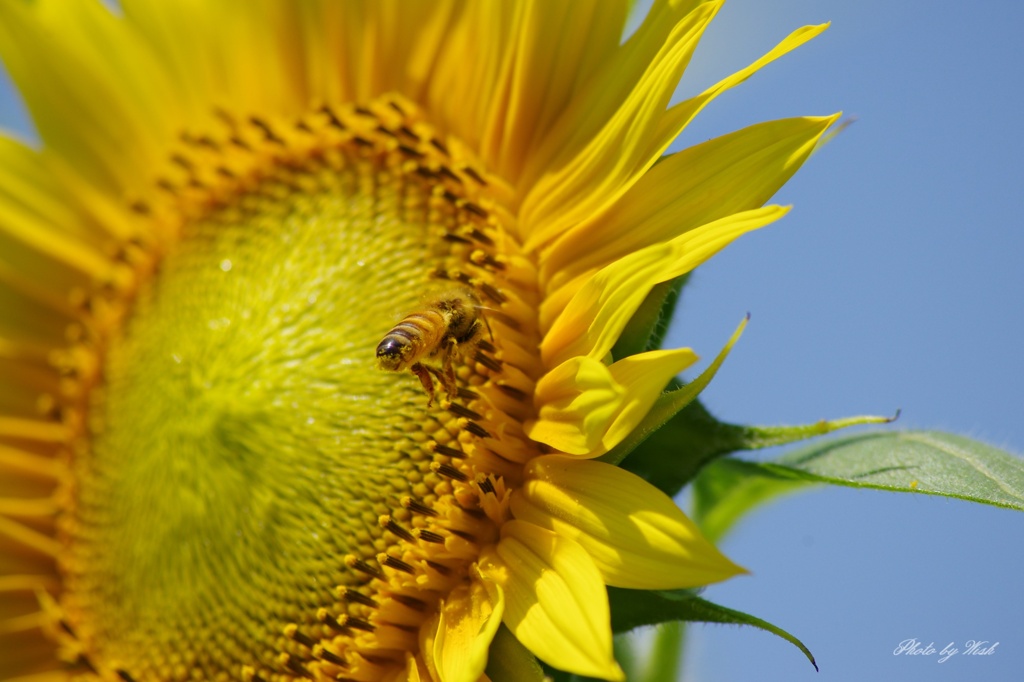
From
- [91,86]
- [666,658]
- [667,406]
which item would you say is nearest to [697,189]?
[667,406]

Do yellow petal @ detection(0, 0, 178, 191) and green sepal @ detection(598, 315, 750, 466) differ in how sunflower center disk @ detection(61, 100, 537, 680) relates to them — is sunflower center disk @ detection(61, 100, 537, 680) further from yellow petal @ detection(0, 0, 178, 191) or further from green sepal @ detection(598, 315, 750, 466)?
yellow petal @ detection(0, 0, 178, 191)

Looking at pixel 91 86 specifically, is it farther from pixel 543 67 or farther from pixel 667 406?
pixel 667 406

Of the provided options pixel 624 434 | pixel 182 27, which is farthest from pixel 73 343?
pixel 624 434

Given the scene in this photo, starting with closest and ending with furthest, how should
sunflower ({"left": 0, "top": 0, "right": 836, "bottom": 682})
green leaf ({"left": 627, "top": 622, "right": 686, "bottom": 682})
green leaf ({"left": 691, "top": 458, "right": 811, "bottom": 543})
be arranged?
sunflower ({"left": 0, "top": 0, "right": 836, "bottom": 682}) → green leaf ({"left": 691, "top": 458, "right": 811, "bottom": 543}) → green leaf ({"left": 627, "top": 622, "right": 686, "bottom": 682})

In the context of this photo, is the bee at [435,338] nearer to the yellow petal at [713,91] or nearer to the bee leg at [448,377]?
the bee leg at [448,377]

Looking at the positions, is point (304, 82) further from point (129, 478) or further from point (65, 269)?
point (129, 478)

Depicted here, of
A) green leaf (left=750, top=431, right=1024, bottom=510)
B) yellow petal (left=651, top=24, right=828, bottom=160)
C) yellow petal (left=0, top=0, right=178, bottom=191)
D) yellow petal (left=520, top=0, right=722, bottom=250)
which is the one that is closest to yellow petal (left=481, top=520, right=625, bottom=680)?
green leaf (left=750, top=431, right=1024, bottom=510)
